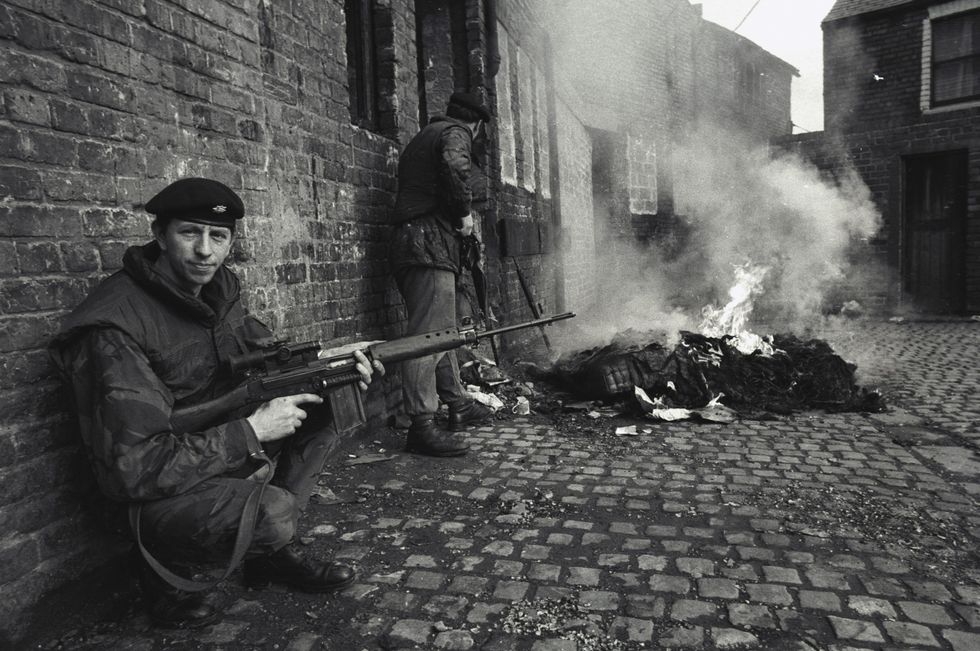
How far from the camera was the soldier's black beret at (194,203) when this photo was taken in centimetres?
242

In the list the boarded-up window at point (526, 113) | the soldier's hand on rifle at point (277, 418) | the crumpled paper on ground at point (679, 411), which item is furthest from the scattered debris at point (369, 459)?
the boarded-up window at point (526, 113)

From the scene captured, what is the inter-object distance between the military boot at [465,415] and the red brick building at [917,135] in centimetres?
1291

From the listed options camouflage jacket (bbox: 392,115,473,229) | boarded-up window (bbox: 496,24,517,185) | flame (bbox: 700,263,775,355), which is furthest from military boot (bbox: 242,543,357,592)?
boarded-up window (bbox: 496,24,517,185)

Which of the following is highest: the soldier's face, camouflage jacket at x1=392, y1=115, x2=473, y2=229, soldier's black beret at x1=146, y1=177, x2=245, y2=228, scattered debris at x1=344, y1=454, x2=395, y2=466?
camouflage jacket at x1=392, y1=115, x2=473, y2=229

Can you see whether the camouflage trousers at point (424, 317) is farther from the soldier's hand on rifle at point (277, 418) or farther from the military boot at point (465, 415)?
the soldier's hand on rifle at point (277, 418)

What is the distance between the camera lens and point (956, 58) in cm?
1398

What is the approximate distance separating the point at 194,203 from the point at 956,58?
17.3 meters

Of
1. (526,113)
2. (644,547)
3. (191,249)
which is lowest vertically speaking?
(644,547)

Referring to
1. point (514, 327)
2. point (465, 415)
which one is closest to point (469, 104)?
point (514, 327)

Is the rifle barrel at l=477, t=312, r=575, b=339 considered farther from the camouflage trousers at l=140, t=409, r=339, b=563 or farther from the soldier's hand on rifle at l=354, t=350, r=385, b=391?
the camouflage trousers at l=140, t=409, r=339, b=563

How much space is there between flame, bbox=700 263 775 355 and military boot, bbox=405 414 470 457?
3.32 meters

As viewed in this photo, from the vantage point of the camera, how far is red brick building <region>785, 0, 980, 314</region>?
13.7 metres

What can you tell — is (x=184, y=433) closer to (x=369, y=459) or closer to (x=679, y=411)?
(x=369, y=459)

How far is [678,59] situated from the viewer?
18.7 m
